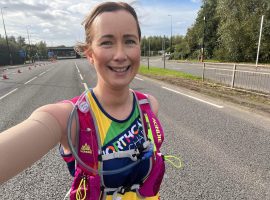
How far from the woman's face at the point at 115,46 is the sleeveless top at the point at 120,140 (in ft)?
0.52

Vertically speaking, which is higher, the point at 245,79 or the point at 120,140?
the point at 120,140

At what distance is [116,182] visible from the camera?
130 cm

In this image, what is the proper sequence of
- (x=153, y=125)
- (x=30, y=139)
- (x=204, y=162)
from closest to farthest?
(x=30, y=139), (x=153, y=125), (x=204, y=162)

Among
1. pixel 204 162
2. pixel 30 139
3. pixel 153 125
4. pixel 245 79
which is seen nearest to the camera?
pixel 30 139

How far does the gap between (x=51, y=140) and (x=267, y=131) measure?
5.89 m

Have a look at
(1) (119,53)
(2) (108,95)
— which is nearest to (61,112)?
(2) (108,95)

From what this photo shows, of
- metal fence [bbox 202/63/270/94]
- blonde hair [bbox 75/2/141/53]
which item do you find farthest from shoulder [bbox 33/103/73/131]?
metal fence [bbox 202/63/270/94]

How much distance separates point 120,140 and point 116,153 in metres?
0.07

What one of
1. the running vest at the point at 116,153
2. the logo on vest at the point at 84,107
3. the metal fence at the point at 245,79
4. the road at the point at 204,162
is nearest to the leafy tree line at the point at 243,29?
the metal fence at the point at 245,79

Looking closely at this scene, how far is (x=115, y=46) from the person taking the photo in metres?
1.26

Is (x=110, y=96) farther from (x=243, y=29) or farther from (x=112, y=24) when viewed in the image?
(x=243, y=29)

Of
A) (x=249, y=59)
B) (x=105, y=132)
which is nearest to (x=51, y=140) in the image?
(x=105, y=132)

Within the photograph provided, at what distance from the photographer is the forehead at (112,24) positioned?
1.25 meters

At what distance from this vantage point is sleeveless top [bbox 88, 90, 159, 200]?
1249 mm
